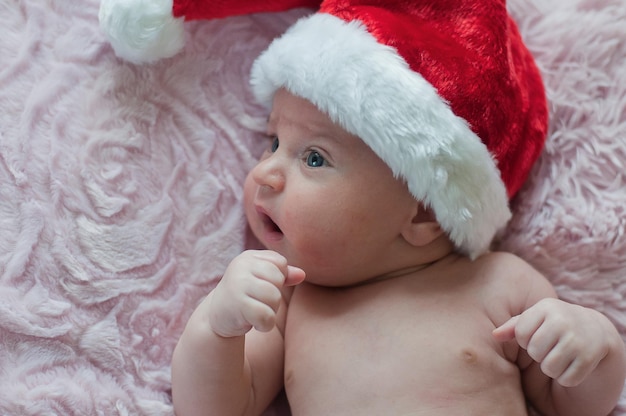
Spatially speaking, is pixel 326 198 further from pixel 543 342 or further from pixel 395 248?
pixel 543 342

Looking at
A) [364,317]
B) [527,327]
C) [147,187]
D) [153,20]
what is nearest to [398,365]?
[364,317]

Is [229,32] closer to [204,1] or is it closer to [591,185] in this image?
[204,1]

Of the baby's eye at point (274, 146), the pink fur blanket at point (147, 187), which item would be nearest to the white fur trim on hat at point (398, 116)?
the baby's eye at point (274, 146)

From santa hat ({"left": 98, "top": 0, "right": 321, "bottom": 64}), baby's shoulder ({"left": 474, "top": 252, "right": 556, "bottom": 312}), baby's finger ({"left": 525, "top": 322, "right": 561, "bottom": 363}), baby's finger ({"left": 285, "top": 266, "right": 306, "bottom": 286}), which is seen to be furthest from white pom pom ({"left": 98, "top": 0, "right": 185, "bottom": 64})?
baby's finger ({"left": 525, "top": 322, "right": 561, "bottom": 363})

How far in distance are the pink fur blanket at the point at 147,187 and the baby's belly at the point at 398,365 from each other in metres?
0.18

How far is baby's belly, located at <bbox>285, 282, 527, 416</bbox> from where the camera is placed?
4.01 feet

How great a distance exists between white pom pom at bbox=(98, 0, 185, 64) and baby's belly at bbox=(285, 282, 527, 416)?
49cm

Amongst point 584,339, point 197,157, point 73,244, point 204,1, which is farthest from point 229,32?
point 584,339

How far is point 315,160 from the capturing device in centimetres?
126

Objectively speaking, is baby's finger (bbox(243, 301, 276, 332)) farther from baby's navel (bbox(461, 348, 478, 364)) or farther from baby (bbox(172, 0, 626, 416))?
baby's navel (bbox(461, 348, 478, 364))

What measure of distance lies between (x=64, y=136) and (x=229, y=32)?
0.34 meters

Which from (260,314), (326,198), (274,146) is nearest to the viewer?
(260,314)

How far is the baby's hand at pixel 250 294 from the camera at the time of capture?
1.11 m

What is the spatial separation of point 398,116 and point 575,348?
0.39 meters
